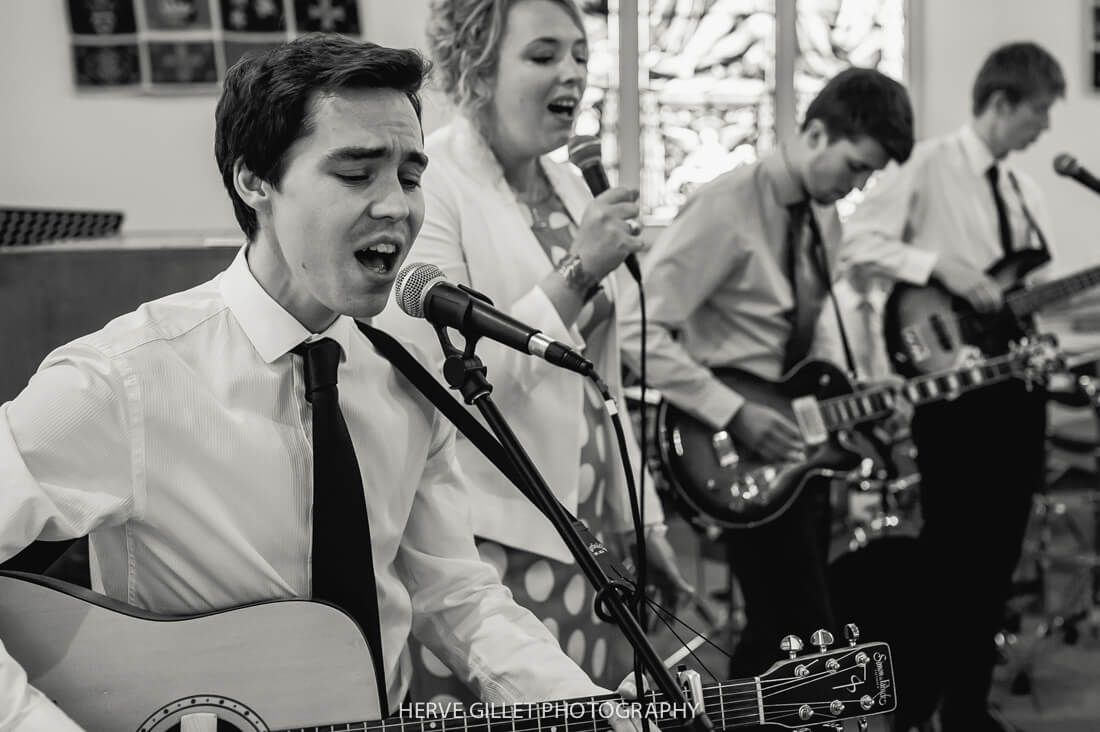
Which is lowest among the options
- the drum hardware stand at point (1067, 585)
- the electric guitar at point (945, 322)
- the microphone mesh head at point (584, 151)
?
the drum hardware stand at point (1067, 585)

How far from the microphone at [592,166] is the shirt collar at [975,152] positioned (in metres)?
2.51

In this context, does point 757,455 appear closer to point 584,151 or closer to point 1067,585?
point 584,151

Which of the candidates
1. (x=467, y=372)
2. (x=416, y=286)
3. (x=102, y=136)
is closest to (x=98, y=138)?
Result: (x=102, y=136)

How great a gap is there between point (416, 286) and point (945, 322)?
287 centimetres

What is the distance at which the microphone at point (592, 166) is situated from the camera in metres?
2.10

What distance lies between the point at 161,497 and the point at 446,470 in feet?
1.51

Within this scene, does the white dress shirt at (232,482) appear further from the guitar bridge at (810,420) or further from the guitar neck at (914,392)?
the guitar neck at (914,392)

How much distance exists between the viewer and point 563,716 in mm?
1438

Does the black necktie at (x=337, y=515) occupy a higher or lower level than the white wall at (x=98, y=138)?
lower

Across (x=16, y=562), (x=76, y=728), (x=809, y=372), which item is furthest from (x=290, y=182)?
(x=809, y=372)

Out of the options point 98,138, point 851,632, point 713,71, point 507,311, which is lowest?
point 851,632

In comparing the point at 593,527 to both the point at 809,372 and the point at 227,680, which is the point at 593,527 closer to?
the point at 227,680

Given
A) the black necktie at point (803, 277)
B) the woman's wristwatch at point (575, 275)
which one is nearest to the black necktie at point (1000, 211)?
the black necktie at point (803, 277)

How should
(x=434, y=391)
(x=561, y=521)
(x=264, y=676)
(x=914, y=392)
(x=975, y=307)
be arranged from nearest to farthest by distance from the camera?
(x=561, y=521)
(x=264, y=676)
(x=434, y=391)
(x=914, y=392)
(x=975, y=307)
